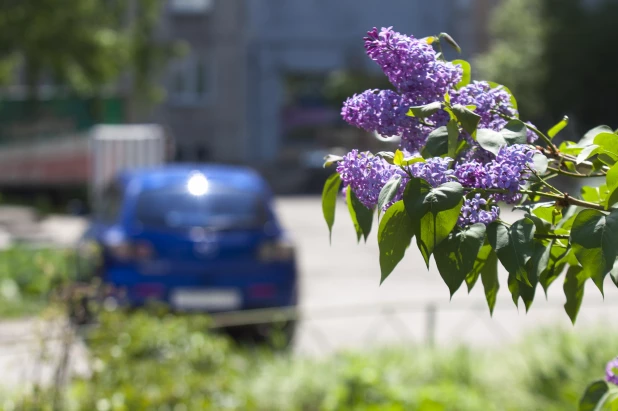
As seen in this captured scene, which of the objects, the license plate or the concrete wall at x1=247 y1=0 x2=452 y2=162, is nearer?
the license plate

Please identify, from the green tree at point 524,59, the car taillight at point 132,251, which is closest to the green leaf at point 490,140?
the car taillight at point 132,251

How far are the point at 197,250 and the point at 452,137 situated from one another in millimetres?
6691

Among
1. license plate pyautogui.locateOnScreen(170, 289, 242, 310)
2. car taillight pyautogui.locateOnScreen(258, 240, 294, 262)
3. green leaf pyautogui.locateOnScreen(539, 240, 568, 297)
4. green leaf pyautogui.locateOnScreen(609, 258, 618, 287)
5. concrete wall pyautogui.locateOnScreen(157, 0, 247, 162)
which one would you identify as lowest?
concrete wall pyautogui.locateOnScreen(157, 0, 247, 162)

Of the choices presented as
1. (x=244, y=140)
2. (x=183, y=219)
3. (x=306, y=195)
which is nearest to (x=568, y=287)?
(x=183, y=219)

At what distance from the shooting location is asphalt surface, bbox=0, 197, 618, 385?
7.43 meters

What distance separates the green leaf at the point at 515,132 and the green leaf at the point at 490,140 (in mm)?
24

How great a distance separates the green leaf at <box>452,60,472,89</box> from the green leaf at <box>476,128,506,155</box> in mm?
206

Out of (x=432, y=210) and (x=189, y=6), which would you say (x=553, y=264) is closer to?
(x=432, y=210)

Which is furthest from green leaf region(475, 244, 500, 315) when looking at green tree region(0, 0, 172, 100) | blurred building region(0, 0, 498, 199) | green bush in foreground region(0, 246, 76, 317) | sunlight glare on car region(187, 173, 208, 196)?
blurred building region(0, 0, 498, 199)

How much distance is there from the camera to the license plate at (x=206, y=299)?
8453mm

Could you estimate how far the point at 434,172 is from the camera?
5.75 feet

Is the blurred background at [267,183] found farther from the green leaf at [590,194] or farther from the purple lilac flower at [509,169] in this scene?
the green leaf at [590,194]

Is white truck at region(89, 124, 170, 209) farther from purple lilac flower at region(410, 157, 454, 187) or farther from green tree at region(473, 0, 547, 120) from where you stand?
purple lilac flower at region(410, 157, 454, 187)

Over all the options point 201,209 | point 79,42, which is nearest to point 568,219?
point 201,209
